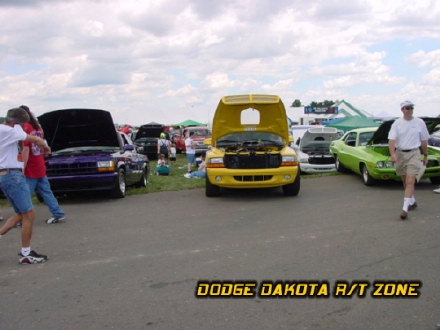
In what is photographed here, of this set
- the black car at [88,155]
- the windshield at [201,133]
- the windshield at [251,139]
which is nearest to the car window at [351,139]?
the windshield at [251,139]

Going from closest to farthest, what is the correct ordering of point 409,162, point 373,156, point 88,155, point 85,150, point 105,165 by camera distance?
1. point 409,162
2. point 105,165
3. point 88,155
4. point 373,156
5. point 85,150

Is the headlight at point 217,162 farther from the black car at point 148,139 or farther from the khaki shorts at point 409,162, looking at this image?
the black car at point 148,139

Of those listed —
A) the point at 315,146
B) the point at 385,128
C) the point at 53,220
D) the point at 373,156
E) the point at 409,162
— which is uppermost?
the point at 385,128

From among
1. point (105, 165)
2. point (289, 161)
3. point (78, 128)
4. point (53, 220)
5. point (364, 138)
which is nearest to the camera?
point (53, 220)

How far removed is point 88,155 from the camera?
9492 millimetres

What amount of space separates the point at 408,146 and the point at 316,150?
694 cm

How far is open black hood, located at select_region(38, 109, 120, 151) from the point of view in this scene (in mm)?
9805

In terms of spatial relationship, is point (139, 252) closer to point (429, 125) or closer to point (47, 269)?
point (47, 269)

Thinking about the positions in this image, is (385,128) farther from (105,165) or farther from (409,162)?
(105,165)

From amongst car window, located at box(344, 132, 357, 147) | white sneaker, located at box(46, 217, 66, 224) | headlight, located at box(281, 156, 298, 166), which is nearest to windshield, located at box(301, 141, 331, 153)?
car window, located at box(344, 132, 357, 147)

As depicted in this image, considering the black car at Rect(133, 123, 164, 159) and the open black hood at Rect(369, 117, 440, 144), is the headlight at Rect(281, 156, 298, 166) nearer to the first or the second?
the open black hood at Rect(369, 117, 440, 144)

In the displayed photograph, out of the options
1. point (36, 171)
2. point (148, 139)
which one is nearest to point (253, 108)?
point (36, 171)

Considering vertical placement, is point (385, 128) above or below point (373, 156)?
above

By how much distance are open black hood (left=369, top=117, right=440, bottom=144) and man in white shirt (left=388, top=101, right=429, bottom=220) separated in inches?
103
